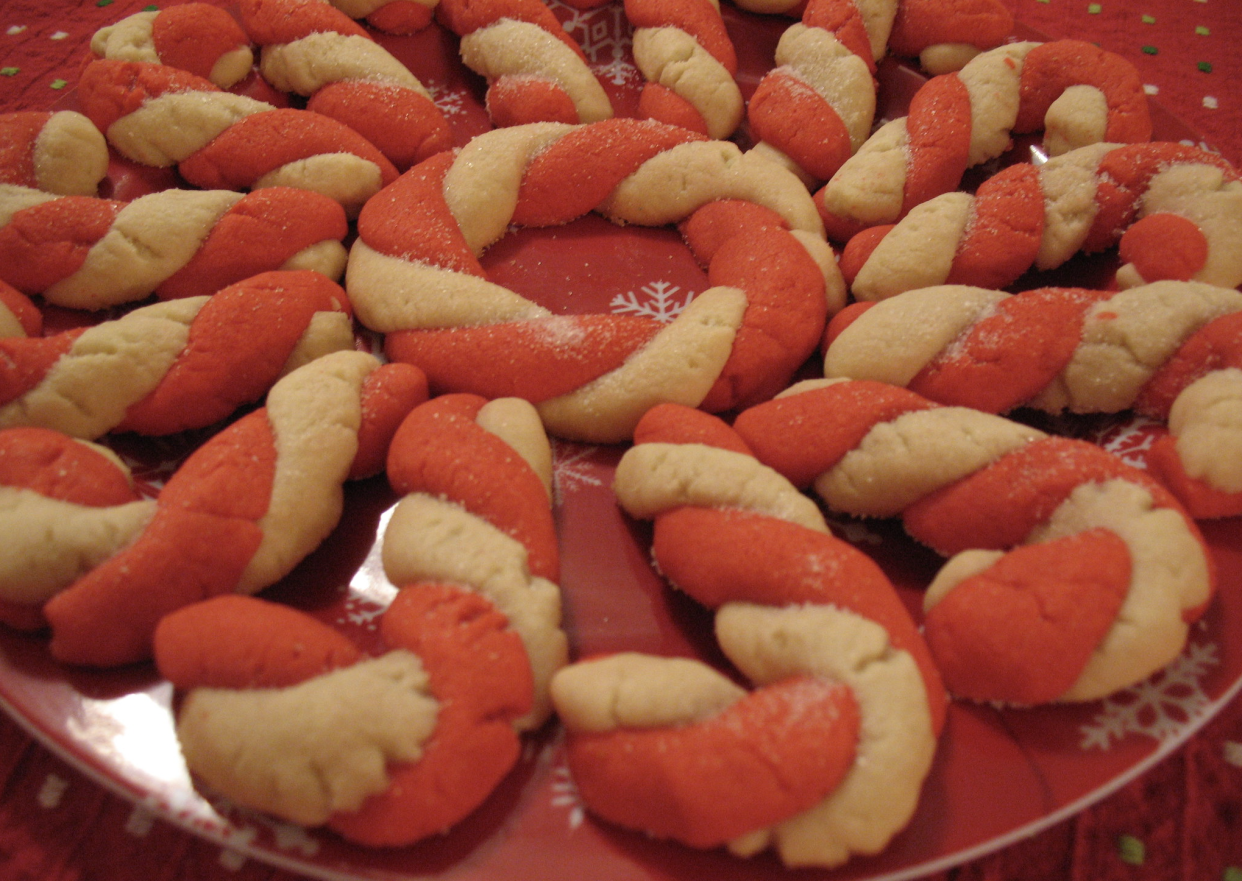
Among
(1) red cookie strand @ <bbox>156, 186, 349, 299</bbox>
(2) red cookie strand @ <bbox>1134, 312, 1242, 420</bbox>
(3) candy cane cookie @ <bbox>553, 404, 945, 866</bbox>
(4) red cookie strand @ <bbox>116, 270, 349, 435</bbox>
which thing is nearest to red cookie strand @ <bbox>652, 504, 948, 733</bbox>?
(3) candy cane cookie @ <bbox>553, 404, 945, 866</bbox>

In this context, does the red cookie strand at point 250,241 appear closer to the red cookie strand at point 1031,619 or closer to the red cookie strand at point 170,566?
the red cookie strand at point 170,566

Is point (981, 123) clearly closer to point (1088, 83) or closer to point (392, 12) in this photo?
point (1088, 83)

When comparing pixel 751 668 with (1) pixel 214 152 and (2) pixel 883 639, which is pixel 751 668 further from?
(1) pixel 214 152

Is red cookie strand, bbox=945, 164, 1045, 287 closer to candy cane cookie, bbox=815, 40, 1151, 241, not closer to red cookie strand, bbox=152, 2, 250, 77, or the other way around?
candy cane cookie, bbox=815, 40, 1151, 241

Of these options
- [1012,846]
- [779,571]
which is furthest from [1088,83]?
[1012,846]

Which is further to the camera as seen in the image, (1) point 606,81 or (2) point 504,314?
(1) point 606,81

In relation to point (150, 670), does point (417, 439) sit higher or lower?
higher

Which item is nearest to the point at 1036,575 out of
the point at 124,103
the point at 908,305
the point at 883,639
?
the point at 883,639
